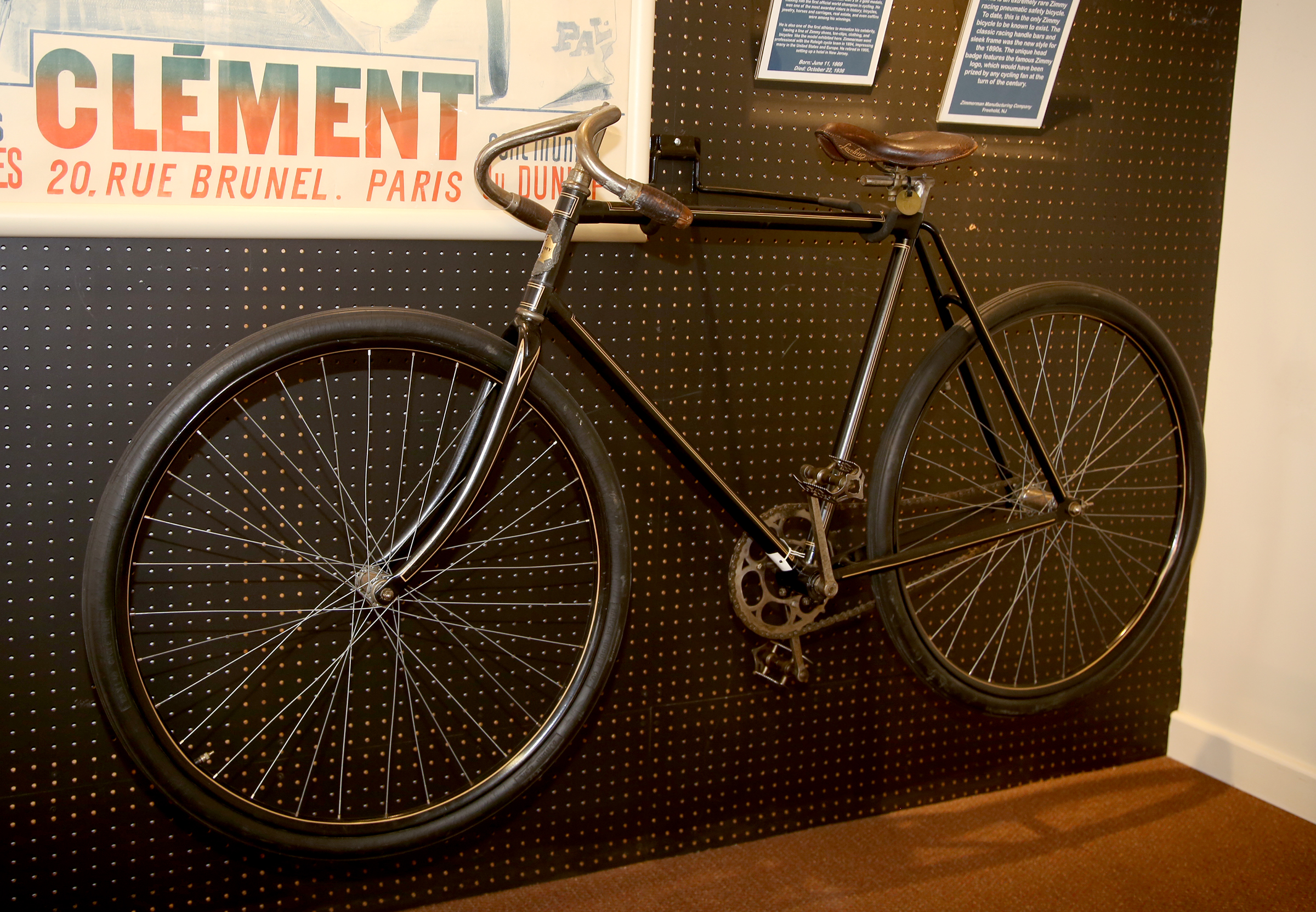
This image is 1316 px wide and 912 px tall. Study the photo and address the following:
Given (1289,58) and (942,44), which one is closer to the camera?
(942,44)

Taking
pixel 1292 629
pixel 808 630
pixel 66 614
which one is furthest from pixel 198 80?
pixel 1292 629

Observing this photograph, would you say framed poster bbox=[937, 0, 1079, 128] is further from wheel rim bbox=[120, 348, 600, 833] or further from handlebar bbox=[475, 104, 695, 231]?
wheel rim bbox=[120, 348, 600, 833]

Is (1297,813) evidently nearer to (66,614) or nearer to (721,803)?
(721,803)

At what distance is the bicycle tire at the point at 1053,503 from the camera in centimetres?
183

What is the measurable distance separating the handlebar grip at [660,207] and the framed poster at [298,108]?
10.2 inches

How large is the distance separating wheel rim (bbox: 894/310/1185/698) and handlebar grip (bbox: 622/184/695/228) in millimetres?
717

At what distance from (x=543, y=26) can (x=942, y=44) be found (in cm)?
76

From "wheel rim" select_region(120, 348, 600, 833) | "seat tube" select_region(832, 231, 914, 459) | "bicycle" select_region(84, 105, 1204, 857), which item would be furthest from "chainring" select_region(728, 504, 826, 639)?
"wheel rim" select_region(120, 348, 600, 833)

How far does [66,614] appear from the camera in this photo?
4.73ft

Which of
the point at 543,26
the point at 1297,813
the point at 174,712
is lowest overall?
the point at 1297,813

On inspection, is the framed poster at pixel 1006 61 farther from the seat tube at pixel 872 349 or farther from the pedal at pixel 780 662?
the pedal at pixel 780 662

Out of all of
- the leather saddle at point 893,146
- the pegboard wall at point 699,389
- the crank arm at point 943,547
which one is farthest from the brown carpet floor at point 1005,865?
the leather saddle at point 893,146

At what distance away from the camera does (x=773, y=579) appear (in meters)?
1.76

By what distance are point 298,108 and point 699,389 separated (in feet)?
2.59
